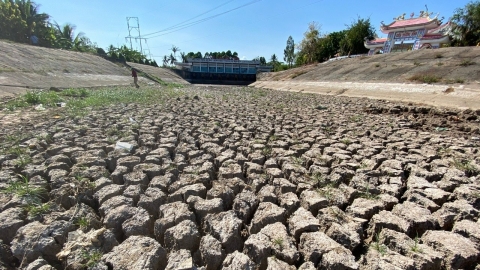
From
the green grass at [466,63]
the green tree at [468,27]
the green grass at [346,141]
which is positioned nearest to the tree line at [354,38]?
the green tree at [468,27]

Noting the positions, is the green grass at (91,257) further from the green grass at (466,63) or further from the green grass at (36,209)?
the green grass at (466,63)

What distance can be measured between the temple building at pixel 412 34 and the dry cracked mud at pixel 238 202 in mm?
21814

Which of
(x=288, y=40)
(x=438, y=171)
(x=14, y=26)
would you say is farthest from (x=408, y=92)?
(x=288, y=40)

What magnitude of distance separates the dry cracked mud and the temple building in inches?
859

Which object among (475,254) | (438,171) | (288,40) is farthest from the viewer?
(288,40)

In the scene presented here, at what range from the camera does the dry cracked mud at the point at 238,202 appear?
154 centimetres

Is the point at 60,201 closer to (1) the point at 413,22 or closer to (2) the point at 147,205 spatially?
(2) the point at 147,205

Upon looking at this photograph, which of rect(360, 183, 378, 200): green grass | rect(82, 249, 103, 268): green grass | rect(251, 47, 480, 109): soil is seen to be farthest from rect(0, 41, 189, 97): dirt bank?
rect(251, 47, 480, 109): soil

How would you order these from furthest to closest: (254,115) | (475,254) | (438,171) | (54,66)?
(54,66) < (254,115) < (438,171) < (475,254)

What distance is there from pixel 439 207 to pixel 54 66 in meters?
16.7

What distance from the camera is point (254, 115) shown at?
5906mm

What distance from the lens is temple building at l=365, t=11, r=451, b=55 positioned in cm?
2097

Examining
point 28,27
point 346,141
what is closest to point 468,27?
point 346,141

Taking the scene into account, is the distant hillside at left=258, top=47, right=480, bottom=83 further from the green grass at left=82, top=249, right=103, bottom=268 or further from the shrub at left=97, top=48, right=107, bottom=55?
the shrub at left=97, top=48, right=107, bottom=55
